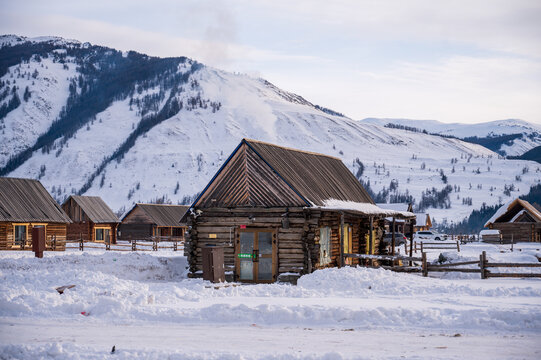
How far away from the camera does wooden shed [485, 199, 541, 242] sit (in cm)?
7312

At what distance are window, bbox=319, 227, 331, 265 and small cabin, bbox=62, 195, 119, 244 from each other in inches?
1700

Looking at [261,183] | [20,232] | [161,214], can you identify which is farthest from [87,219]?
[261,183]

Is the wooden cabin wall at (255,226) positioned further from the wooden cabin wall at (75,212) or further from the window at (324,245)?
the wooden cabin wall at (75,212)

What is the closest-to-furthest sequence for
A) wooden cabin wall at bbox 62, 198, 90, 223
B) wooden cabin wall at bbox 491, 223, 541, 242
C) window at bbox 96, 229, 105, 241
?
wooden cabin wall at bbox 62, 198, 90, 223, window at bbox 96, 229, 105, 241, wooden cabin wall at bbox 491, 223, 541, 242

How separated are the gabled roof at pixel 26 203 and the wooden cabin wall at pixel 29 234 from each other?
685mm

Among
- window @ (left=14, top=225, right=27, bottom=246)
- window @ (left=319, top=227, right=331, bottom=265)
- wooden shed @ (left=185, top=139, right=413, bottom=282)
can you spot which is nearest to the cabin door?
wooden shed @ (left=185, top=139, right=413, bottom=282)

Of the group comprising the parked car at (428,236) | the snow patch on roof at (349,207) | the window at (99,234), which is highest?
the snow patch on roof at (349,207)

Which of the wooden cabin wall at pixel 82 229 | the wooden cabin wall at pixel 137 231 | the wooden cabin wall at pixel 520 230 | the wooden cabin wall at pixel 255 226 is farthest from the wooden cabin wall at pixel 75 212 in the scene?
the wooden cabin wall at pixel 520 230

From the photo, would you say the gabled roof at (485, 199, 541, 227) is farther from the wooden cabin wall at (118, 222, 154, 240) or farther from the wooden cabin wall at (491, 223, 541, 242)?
the wooden cabin wall at (118, 222, 154, 240)

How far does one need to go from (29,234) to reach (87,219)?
21.2m

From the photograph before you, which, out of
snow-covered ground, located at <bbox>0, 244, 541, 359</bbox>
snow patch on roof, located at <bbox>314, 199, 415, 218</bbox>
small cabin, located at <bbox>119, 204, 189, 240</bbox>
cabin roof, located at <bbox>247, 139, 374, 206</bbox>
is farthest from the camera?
small cabin, located at <bbox>119, 204, 189, 240</bbox>

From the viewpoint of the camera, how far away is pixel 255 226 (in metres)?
28.9

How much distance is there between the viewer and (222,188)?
29703 millimetres

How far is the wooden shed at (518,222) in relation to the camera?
7312 centimetres
